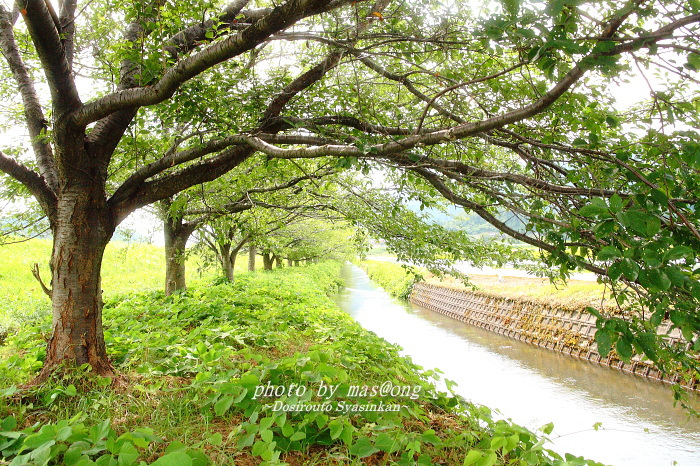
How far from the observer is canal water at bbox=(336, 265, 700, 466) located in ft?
24.7

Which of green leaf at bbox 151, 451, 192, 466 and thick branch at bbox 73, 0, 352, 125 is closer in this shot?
green leaf at bbox 151, 451, 192, 466

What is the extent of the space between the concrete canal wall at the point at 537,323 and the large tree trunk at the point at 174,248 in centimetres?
1117

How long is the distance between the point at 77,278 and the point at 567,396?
38.1 ft

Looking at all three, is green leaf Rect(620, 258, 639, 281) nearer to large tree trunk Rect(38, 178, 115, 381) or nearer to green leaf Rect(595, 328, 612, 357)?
green leaf Rect(595, 328, 612, 357)

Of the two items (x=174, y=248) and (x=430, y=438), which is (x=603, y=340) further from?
(x=174, y=248)

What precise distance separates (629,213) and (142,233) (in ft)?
34.2

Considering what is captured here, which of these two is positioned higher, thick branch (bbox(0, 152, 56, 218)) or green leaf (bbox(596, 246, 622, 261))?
thick branch (bbox(0, 152, 56, 218))

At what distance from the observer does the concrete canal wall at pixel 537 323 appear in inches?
468

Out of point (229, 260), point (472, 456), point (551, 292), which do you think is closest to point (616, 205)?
point (472, 456)

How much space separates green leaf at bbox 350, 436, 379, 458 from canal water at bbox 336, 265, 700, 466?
3810 mm

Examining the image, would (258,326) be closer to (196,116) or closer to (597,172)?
(196,116)

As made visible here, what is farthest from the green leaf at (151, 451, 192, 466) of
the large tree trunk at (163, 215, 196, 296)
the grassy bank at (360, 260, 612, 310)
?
the large tree trunk at (163, 215, 196, 296)

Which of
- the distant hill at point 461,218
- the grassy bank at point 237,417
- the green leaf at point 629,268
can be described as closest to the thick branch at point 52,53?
the grassy bank at point 237,417

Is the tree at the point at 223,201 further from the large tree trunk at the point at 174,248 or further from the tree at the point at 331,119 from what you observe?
the tree at the point at 331,119
